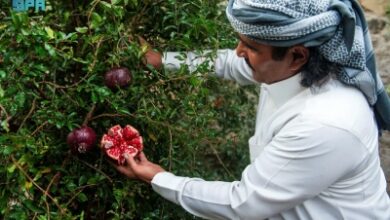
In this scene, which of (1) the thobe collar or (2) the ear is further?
(1) the thobe collar

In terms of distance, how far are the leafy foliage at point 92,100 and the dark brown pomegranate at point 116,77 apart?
0.06 ft

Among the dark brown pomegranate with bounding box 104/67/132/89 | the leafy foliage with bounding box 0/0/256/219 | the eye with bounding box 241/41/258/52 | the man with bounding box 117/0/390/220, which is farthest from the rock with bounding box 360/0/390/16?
the dark brown pomegranate with bounding box 104/67/132/89

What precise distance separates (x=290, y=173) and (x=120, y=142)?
477mm

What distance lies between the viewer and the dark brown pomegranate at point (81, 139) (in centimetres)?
153

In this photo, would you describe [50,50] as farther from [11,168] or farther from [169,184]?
[169,184]

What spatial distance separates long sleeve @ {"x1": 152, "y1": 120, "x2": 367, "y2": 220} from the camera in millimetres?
1430

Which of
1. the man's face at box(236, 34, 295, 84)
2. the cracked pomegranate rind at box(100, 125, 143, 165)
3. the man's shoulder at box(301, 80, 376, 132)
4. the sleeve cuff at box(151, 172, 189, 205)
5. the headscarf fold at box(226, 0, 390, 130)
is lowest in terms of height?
the sleeve cuff at box(151, 172, 189, 205)

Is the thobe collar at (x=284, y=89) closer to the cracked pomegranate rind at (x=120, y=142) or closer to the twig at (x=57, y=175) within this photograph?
the cracked pomegranate rind at (x=120, y=142)

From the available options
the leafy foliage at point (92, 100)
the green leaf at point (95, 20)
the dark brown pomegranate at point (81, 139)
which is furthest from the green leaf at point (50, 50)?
the dark brown pomegranate at point (81, 139)

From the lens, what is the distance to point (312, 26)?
1.37m

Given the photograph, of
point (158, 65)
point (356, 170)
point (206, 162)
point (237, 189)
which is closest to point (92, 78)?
point (158, 65)

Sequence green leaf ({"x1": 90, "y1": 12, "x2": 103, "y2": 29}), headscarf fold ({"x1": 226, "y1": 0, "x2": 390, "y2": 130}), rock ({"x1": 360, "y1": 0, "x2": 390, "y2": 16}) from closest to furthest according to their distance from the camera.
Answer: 1. headscarf fold ({"x1": 226, "y1": 0, "x2": 390, "y2": 130})
2. green leaf ({"x1": 90, "y1": 12, "x2": 103, "y2": 29})
3. rock ({"x1": 360, "y1": 0, "x2": 390, "y2": 16})

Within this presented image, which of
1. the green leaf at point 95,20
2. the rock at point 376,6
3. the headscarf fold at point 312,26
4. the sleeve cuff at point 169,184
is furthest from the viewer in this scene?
the rock at point 376,6

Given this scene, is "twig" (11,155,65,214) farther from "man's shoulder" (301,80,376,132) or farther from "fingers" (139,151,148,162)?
"man's shoulder" (301,80,376,132)
